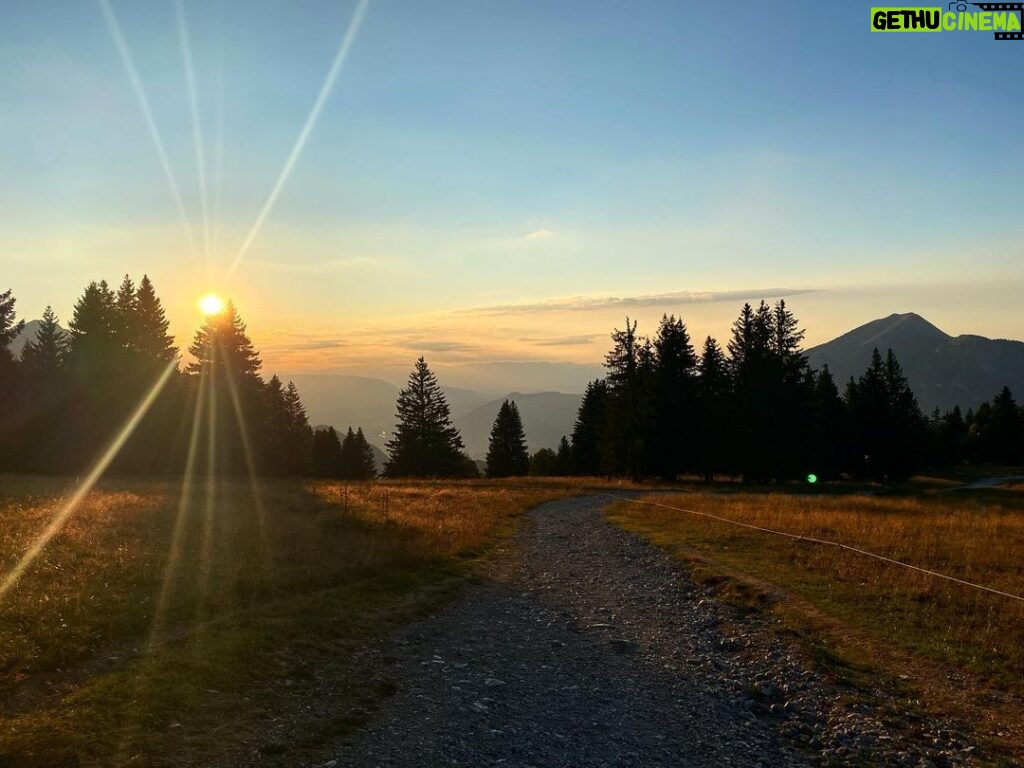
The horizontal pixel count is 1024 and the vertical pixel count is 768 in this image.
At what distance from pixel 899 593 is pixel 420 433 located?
198 feet

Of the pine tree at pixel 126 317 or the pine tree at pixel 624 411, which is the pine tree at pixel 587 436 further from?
the pine tree at pixel 126 317

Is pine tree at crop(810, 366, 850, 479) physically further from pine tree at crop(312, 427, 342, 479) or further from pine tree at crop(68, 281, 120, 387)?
pine tree at crop(68, 281, 120, 387)

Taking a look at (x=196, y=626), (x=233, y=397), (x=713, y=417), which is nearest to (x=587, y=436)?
(x=713, y=417)

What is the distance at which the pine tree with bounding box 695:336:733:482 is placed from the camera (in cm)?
5616

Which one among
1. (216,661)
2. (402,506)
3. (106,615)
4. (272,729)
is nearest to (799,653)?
(272,729)

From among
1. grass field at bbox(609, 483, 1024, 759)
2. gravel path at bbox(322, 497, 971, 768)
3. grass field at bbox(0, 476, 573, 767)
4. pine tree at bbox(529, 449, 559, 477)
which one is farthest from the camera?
pine tree at bbox(529, 449, 559, 477)

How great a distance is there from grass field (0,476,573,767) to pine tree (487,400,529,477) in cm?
6209

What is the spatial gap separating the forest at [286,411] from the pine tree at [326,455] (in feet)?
46.8

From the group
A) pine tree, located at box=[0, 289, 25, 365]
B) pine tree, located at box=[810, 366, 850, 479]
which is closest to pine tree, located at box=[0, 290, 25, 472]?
pine tree, located at box=[0, 289, 25, 365]

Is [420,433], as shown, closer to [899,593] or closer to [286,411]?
[286,411]

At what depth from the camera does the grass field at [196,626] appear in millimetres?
6461

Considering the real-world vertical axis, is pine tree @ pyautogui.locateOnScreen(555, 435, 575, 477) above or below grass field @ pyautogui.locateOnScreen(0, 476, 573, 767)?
below

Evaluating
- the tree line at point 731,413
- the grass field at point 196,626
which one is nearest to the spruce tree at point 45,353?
the grass field at point 196,626

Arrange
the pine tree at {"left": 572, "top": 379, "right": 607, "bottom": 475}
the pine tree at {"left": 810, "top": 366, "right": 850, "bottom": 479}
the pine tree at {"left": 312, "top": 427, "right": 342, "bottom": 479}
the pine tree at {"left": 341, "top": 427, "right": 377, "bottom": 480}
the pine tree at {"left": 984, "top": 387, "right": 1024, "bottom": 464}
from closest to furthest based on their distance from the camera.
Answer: the pine tree at {"left": 810, "top": 366, "right": 850, "bottom": 479} → the pine tree at {"left": 572, "top": 379, "right": 607, "bottom": 475} → the pine tree at {"left": 312, "top": 427, "right": 342, "bottom": 479} → the pine tree at {"left": 341, "top": 427, "right": 377, "bottom": 480} → the pine tree at {"left": 984, "top": 387, "right": 1024, "bottom": 464}
